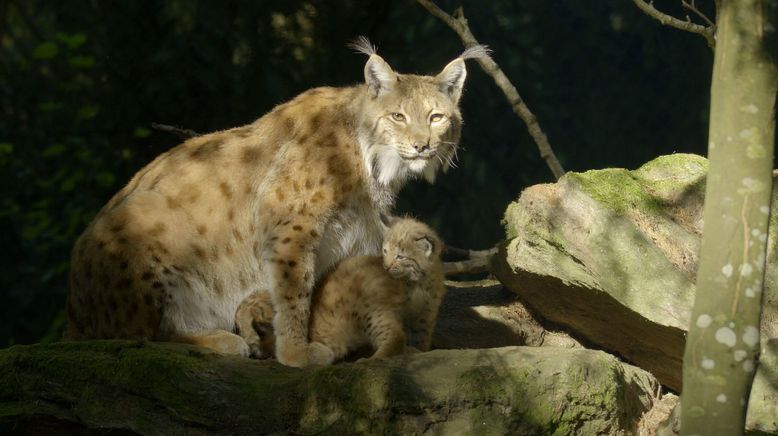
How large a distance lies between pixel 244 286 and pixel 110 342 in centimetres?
106

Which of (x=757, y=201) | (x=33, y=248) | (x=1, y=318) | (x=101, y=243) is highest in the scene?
(x=757, y=201)

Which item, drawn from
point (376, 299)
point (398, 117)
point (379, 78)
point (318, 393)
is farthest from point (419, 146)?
point (318, 393)

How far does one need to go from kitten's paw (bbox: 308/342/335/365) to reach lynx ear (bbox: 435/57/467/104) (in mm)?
1710

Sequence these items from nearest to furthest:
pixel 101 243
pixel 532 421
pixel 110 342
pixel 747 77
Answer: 1. pixel 747 77
2. pixel 532 421
3. pixel 110 342
4. pixel 101 243

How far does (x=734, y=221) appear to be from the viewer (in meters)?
3.28

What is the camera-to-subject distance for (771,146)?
10.8 feet

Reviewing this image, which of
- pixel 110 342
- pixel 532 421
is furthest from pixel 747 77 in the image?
pixel 110 342

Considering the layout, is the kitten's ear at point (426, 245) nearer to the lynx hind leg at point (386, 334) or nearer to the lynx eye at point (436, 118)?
the lynx hind leg at point (386, 334)

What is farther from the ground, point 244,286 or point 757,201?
point 757,201

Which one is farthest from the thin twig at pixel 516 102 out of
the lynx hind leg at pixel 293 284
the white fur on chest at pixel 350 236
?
the lynx hind leg at pixel 293 284

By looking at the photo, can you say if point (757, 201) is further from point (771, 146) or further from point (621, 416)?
point (621, 416)

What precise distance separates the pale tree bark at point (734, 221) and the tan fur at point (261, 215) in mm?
2567

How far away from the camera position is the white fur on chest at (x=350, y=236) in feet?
19.2

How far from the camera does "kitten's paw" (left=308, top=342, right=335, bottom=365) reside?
18.0 feet
